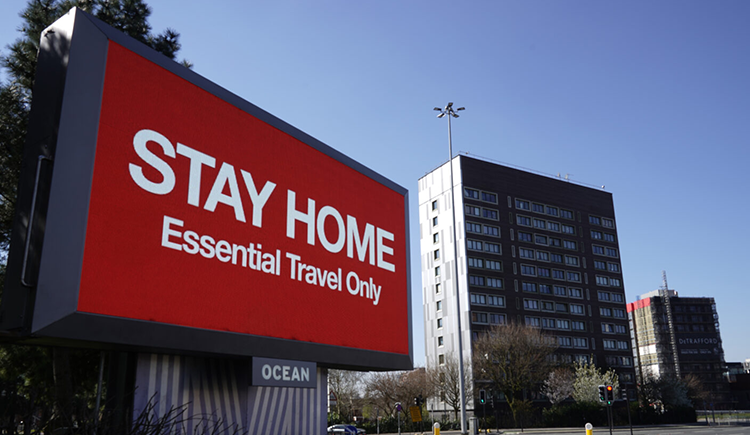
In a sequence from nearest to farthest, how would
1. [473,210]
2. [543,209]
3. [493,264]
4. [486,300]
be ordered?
[486,300] < [493,264] < [473,210] < [543,209]

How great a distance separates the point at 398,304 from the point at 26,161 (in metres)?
8.20

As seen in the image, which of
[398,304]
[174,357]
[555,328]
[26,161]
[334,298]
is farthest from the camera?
[555,328]

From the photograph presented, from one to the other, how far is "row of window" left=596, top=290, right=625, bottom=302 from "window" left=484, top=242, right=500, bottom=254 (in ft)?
64.7

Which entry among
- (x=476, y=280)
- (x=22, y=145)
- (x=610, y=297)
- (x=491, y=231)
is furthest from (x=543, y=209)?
(x=22, y=145)

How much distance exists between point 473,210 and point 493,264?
7.70m

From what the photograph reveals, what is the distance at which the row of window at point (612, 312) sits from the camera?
3339 inches

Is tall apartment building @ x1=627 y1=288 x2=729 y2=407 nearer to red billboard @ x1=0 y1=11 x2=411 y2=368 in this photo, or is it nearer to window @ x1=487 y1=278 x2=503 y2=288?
window @ x1=487 y1=278 x2=503 y2=288

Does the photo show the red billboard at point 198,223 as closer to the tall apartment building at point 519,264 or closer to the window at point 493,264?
the tall apartment building at point 519,264

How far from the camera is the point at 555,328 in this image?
78375mm

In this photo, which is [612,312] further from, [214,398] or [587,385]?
[214,398]

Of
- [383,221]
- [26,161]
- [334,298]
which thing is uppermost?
[383,221]

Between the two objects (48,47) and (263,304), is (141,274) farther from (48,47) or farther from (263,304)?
(48,47)

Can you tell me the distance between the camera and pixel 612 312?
86125mm

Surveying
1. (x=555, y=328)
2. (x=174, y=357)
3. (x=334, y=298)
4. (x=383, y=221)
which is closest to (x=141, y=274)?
(x=174, y=357)
